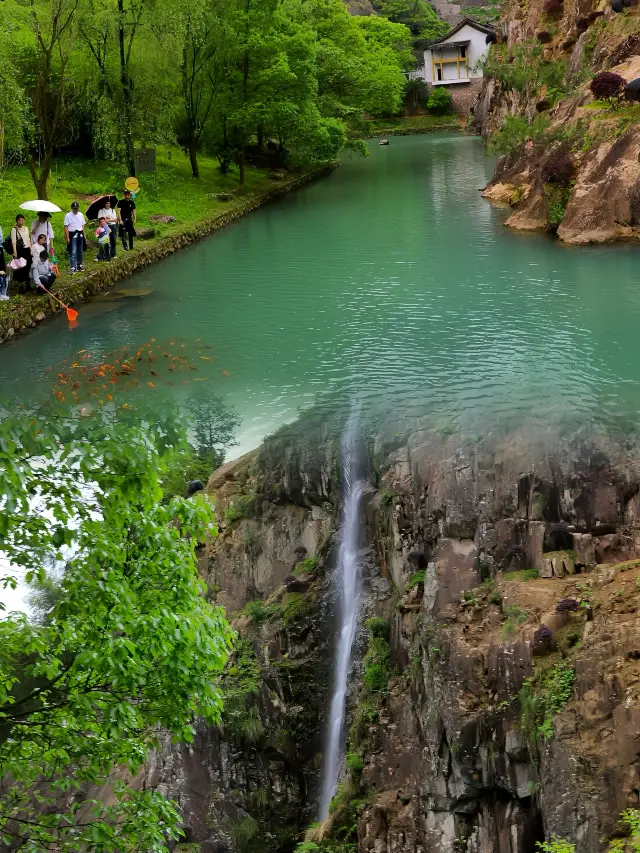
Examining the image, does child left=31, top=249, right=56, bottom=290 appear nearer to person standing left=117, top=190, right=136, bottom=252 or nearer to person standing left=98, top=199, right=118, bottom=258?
person standing left=98, top=199, right=118, bottom=258

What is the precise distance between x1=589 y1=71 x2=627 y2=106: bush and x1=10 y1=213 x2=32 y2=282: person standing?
21253mm

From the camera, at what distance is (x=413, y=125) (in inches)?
3809

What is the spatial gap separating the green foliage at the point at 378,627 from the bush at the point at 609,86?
1016 inches

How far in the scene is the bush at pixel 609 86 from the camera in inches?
1412

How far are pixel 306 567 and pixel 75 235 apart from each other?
14708mm

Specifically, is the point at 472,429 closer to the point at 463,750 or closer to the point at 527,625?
the point at 527,625

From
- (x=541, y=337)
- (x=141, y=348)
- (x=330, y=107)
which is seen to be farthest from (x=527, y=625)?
(x=330, y=107)

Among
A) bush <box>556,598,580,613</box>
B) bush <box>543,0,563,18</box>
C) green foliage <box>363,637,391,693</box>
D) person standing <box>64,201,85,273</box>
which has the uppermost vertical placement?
bush <box>543,0,563,18</box>

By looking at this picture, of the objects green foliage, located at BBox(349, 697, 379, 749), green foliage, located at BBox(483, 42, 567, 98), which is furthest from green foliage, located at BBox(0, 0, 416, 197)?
green foliage, located at BBox(349, 697, 379, 749)

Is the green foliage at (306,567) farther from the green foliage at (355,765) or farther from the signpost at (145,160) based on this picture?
the signpost at (145,160)

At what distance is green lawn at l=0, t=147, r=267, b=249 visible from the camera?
3683 cm

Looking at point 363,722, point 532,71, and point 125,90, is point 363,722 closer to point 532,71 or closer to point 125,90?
point 125,90

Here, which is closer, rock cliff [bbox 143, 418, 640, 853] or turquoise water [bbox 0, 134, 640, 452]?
rock cliff [bbox 143, 418, 640, 853]

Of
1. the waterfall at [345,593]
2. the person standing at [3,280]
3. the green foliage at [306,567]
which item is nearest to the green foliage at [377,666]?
the waterfall at [345,593]
